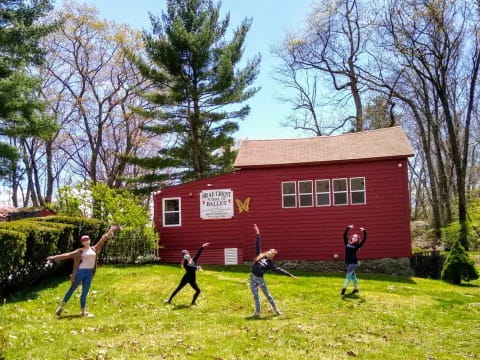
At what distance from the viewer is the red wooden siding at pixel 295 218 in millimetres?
19734

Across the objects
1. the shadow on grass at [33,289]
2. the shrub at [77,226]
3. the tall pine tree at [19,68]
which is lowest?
the shadow on grass at [33,289]

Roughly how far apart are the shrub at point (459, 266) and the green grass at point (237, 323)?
8.21 feet

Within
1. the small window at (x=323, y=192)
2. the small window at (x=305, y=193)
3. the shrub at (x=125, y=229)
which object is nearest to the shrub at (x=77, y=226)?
the shrub at (x=125, y=229)

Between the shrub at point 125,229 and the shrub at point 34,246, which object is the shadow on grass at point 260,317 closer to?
the shrub at point 34,246

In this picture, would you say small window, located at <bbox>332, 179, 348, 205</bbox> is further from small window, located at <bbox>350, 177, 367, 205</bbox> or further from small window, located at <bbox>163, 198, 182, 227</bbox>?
small window, located at <bbox>163, 198, 182, 227</bbox>

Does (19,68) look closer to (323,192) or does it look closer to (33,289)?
(33,289)

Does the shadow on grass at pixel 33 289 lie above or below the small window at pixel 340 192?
below

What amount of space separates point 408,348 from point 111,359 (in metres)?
5.07

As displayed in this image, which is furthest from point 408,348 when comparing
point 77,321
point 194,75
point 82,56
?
point 82,56

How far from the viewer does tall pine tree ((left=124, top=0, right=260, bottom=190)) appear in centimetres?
2886

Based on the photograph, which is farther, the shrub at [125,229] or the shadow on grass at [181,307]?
the shrub at [125,229]

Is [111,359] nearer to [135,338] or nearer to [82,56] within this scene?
[135,338]

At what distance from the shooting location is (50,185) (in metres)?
39.5

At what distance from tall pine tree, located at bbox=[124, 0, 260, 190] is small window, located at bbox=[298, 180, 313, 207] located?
1061cm
